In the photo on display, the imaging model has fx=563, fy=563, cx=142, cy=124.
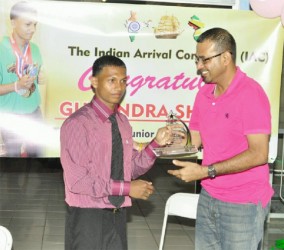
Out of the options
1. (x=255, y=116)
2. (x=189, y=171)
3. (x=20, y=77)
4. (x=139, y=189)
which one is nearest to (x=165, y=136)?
(x=189, y=171)

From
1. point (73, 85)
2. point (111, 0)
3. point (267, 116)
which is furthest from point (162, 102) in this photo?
point (267, 116)

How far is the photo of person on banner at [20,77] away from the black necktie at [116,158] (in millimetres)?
1391

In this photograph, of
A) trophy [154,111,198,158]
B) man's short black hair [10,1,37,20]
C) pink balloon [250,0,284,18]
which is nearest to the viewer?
trophy [154,111,198,158]

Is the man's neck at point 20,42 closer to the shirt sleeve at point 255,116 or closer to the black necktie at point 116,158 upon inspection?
the black necktie at point 116,158

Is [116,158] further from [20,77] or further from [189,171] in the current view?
[20,77]

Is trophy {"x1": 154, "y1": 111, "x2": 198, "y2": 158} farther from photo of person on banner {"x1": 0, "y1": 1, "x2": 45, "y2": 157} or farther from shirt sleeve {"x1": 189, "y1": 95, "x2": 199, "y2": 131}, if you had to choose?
photo of person on banner {"x1": 0, "y1": 1, "x2": 45, "y2": 157}

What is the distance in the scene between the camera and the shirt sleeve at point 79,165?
2609mm

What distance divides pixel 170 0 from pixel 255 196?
1.96 metres

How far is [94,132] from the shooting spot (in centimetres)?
269

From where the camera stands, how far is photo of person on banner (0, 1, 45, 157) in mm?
3916

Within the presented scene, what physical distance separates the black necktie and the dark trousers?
0.24 ft

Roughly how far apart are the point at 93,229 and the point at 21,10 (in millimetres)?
1864

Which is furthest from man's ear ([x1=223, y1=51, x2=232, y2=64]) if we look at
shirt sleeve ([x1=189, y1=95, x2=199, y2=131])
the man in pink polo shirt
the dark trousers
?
the dark trousers

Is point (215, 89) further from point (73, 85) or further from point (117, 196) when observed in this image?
point (73, 85)
